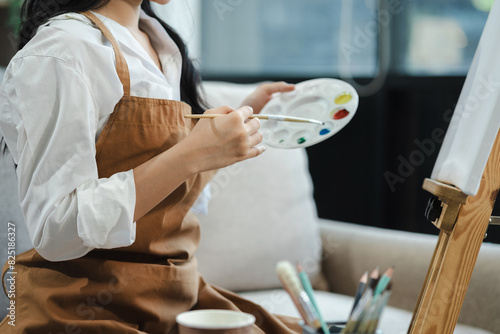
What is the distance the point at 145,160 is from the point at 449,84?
170 centimetres

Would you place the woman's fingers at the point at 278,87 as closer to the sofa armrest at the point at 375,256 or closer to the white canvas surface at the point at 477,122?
the white canvas surface at the point at 477,122

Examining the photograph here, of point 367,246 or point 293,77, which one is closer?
point 367,246

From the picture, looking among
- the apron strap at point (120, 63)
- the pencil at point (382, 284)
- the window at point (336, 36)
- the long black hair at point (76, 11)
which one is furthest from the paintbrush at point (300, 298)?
the window at point (336, 36)

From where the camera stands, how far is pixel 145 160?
0.94 m

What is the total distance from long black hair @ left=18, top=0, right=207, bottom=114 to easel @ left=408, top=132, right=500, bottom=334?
→ 604mm

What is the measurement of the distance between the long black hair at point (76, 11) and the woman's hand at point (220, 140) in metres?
0.34

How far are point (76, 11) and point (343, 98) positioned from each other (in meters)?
0.51

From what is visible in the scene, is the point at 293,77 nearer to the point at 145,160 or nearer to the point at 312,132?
the point at 312,132

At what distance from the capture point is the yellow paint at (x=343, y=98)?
1.09 m

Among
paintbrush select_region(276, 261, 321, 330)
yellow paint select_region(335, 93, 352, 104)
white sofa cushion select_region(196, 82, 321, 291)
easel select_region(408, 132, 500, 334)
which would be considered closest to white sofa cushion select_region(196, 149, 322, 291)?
white sofa cushion select_region(196, 82, 321, 291)

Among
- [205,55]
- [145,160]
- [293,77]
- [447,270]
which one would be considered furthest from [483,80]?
[205,55]

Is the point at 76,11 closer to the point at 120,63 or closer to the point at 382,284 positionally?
the point at 120,63

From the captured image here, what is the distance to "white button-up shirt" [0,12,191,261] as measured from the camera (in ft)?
2.66

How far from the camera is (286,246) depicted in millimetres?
1564
